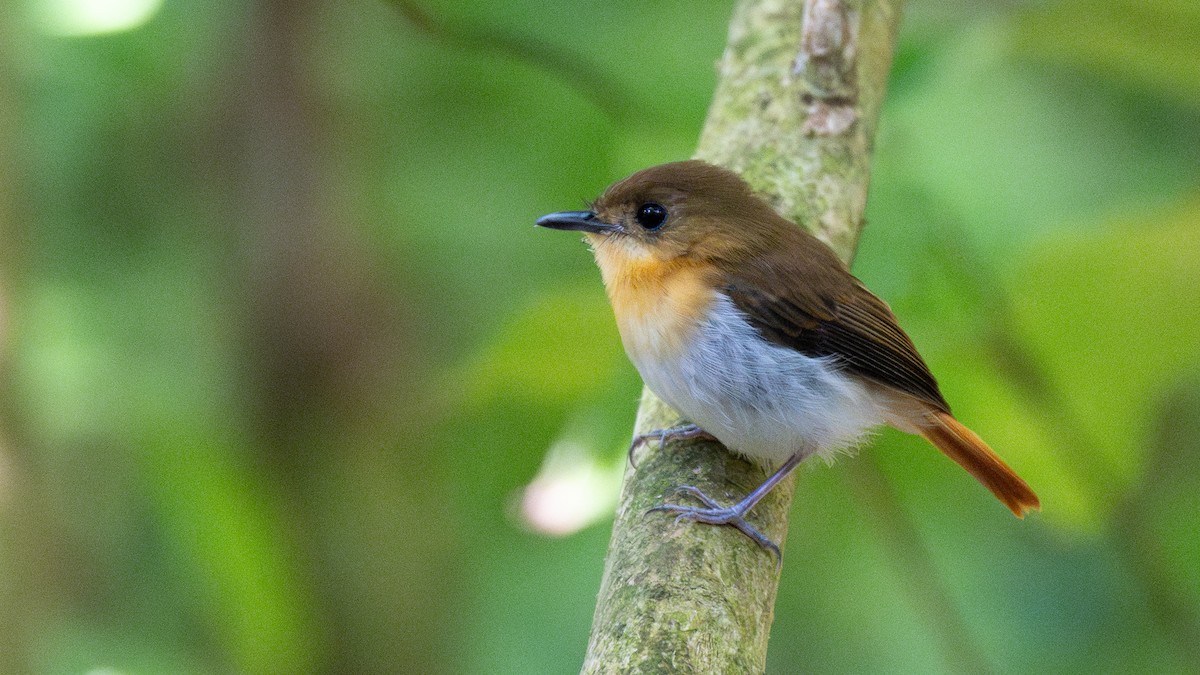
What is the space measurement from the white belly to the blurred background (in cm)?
27

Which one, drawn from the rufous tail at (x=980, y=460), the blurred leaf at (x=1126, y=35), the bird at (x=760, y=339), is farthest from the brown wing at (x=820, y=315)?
the blurred leaf at (x=1126, y=35)

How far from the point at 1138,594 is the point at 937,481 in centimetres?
65

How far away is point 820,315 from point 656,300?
309 mm

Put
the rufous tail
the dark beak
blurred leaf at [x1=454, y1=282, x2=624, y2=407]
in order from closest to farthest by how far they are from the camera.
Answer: the rufous tail < the dark beak < blurred leaf at [x1=454, y1=282, x2=624, y2=407]

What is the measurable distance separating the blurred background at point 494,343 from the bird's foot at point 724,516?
43 centimetres

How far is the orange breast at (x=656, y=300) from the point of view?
2105 mm

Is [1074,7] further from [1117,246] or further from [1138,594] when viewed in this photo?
[1138,594]

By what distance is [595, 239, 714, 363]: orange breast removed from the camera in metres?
2.11

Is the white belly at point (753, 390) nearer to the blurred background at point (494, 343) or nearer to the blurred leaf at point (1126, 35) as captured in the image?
the blurred background at point (494, 343)

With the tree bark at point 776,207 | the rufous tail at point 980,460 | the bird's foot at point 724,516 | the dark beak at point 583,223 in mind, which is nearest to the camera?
the tree bark at point 776,207

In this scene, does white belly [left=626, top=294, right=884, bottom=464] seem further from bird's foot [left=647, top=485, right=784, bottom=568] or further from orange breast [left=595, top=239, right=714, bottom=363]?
bird's foot [left=647, top=485, right=784, bottom=568]

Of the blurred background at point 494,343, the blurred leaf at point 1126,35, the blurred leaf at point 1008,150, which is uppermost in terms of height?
the blurred leaf at point 1126,35

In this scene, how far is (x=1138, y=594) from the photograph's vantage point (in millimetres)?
2979

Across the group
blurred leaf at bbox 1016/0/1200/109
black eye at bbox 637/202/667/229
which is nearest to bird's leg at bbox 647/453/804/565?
black eye at bbox 637/202/667/229
